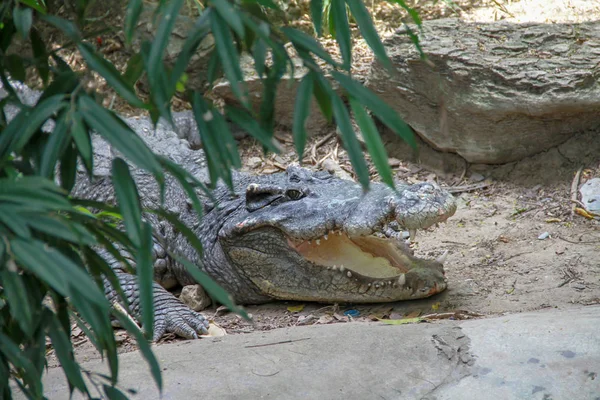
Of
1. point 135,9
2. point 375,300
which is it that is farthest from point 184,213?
point 135,9

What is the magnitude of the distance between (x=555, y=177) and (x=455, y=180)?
2.11ft

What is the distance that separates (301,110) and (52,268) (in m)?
0.55

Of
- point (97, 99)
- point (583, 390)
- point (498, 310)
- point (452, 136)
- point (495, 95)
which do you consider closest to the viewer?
point (97, 99)

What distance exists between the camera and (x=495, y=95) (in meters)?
4.54

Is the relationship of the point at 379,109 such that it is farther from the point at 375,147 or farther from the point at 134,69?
the point at 134,69

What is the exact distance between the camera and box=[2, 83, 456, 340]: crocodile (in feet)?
11.0

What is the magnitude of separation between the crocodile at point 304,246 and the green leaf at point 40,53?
1553 mm

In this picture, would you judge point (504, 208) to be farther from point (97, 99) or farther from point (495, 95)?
point (97, 99)

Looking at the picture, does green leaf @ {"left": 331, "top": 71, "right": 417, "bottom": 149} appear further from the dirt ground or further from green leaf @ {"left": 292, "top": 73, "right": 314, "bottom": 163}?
the dirt ground

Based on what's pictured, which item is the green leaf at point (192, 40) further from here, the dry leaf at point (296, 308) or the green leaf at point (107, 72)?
the dry leaf at point (296, 308)

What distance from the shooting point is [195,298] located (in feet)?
12.8

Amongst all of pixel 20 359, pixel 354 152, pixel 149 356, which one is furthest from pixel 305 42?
pixel 20 359

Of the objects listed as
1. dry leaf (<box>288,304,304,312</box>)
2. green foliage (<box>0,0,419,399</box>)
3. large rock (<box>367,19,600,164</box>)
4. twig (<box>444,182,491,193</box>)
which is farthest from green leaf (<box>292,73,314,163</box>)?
twig (<box>444,182,491,193</box>)

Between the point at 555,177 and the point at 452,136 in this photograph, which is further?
the point at 452,136
